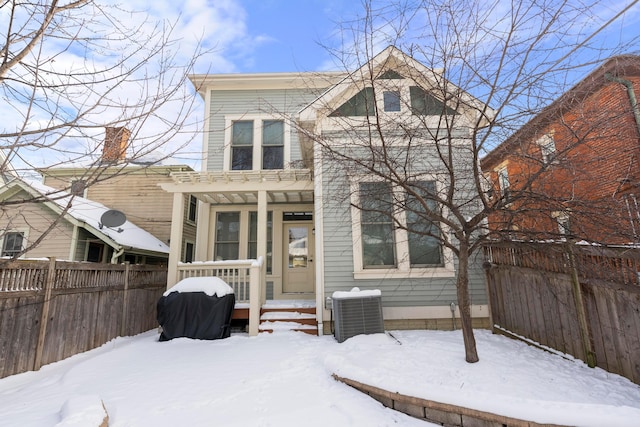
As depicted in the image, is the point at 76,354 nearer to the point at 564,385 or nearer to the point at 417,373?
the point at 417,373

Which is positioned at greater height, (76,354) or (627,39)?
(627,39)

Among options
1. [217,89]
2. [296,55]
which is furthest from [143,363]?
[217,89]

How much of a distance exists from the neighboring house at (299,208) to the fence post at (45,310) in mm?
2314

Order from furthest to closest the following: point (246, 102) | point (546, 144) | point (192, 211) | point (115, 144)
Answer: point (192, 211) → point (246, 102) → point (546, 144) → point (115, 144)

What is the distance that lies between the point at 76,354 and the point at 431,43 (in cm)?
676

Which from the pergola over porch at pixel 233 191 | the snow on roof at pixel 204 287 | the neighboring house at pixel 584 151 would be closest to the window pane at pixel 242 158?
the pergola over porch at pixel 233 191

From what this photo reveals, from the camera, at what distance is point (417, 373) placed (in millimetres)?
3529

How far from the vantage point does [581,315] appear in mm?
3723

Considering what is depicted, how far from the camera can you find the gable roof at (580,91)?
3221mm

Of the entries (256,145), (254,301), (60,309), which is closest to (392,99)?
(256,145)

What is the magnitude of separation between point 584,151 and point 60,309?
758cm

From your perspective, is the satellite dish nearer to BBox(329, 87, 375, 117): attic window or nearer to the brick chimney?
BBox(329, 87, 375, 117): attic window

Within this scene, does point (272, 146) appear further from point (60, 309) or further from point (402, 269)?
point (60, 309)

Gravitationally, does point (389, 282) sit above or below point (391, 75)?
below
